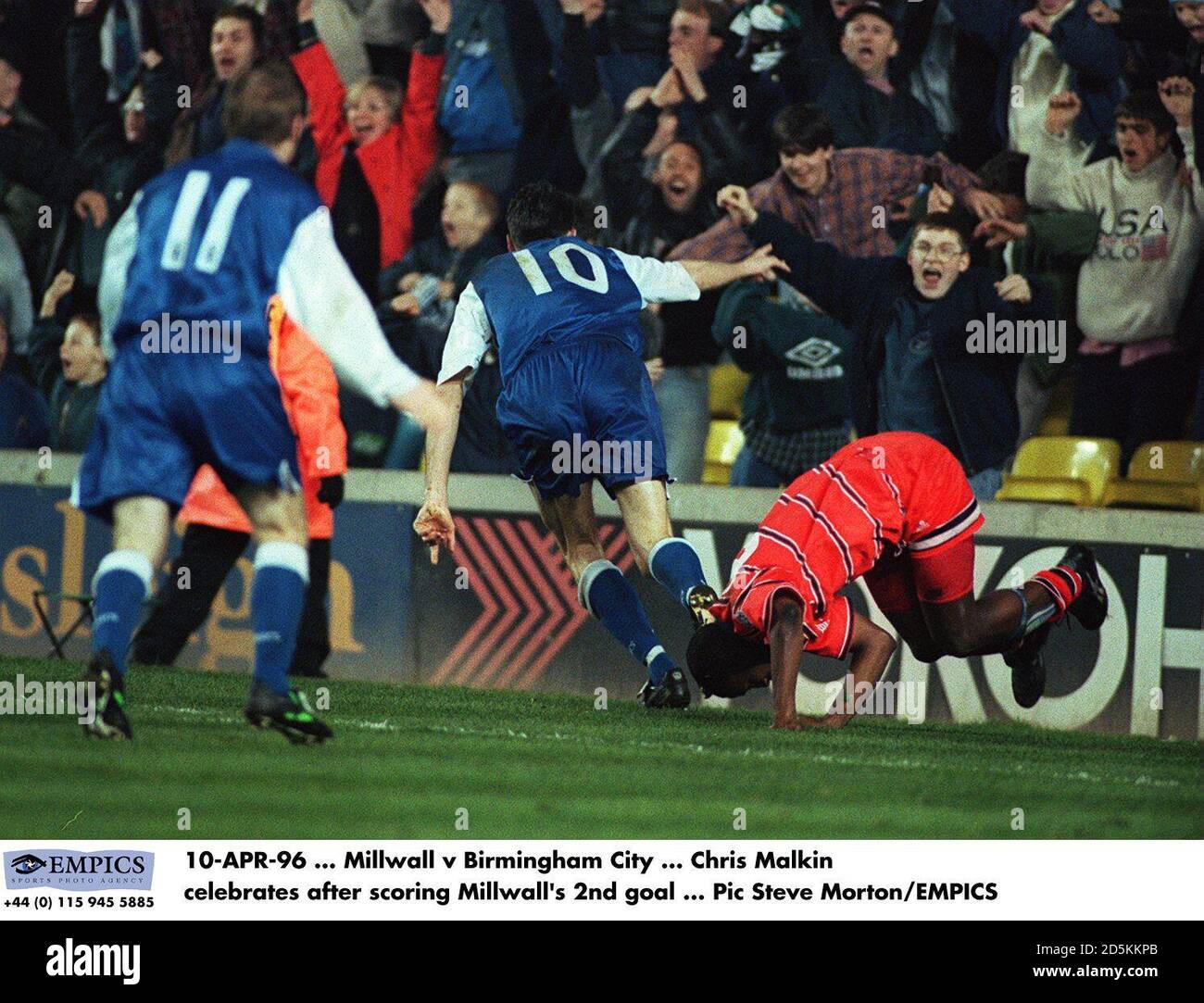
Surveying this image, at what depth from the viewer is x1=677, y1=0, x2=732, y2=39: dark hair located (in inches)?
394

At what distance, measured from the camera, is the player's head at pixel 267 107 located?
19.0ft

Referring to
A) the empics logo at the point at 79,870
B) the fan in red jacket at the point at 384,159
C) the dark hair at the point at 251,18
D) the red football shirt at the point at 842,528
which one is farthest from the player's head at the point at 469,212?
the empics logo at the point at 79,870

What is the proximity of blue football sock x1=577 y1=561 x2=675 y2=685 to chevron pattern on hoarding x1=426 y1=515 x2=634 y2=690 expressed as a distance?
170cm

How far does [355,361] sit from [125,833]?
143cm

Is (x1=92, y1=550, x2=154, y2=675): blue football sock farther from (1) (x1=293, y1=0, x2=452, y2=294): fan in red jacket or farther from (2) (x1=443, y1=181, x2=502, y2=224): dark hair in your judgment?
(1) (x1=293, y1=0, x2=452, y2=294): fan in red jacket

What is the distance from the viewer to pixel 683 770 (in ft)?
20.1

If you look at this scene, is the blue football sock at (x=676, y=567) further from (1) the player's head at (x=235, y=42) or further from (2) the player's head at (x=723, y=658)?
(1) the player's head at (x=235, y=42)

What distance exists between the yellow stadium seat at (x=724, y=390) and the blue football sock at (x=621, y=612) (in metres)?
2.76

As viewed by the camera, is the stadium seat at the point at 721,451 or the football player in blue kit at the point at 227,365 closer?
the football player in blue kit at the point at 227,365

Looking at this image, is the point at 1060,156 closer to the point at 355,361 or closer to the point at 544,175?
the point at 544,175

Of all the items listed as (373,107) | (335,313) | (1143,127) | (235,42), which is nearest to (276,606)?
(335,313)

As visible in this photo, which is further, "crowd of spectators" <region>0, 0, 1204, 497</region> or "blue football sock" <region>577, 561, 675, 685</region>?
"crowd of spectators" <region>0, 0, 1204, 497</region>

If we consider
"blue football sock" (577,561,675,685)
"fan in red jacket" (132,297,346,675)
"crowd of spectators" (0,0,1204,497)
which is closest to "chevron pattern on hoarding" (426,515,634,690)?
"crowd of spectators" (0,0,1204,497)

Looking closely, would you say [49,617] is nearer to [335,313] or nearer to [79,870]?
[335,313]
